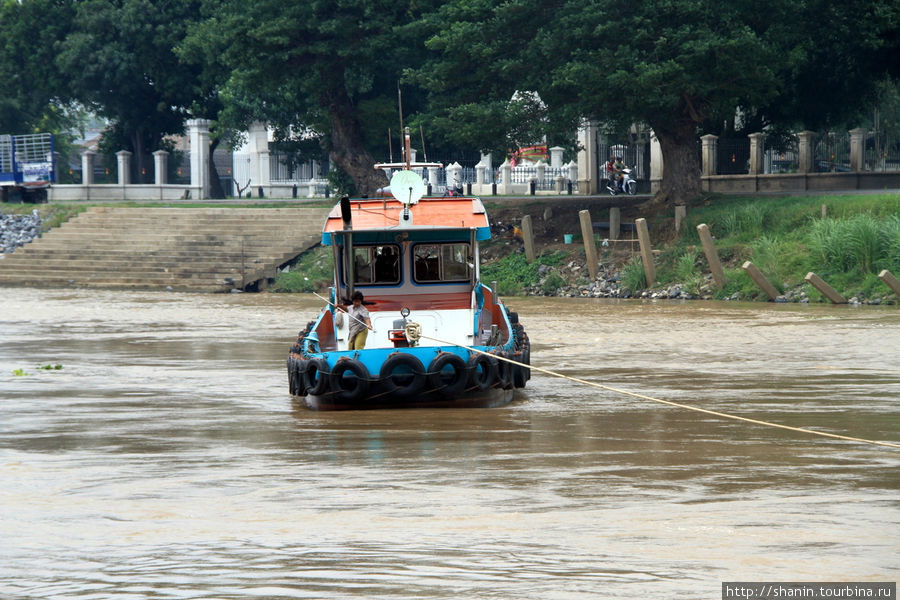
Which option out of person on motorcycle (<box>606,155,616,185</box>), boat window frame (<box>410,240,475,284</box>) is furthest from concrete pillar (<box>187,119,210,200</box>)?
boat window frame (<box>410,240,475,284</box>)

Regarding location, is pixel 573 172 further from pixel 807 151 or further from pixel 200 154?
pixel 200 154

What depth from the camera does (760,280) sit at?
28.7 meters

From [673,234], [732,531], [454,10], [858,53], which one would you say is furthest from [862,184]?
[732,531]

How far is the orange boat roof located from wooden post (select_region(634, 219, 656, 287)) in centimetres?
1524

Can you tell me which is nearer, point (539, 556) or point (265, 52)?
point (539, 556)

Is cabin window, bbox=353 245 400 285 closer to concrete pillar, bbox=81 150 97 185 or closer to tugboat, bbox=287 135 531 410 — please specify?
tugboat, bbox=287 135 531 410

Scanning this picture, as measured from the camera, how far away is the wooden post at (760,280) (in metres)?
28.3

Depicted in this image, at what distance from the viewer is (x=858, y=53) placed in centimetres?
3688

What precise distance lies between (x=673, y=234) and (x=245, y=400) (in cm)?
2024

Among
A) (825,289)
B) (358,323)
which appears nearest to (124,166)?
(825,289)

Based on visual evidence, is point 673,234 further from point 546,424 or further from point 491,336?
point 546,424

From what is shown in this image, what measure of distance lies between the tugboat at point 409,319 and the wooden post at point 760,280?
1175cm

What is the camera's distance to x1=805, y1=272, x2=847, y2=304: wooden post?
26984 millimetres

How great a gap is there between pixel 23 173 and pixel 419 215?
3664cm
